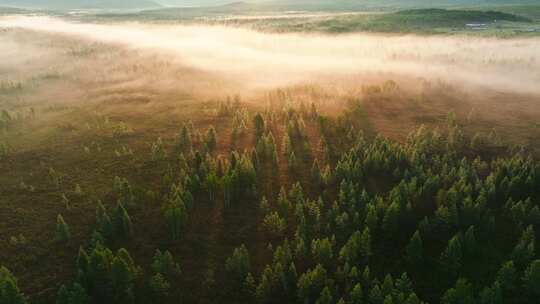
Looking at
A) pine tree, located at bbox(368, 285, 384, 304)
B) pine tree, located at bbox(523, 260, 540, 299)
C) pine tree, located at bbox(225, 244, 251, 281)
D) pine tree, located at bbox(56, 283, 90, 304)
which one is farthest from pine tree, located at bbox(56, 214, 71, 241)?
pine tree, located at bbox(523, 260, 540, 299)

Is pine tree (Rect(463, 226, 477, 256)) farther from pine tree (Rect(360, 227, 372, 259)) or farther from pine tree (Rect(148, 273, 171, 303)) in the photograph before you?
pine tree (Rect(148, 273, 171, 303))

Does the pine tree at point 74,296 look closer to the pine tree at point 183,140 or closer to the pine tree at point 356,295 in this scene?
the pine tree at point 356,295

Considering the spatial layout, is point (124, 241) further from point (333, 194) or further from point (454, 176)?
point (454, 176)

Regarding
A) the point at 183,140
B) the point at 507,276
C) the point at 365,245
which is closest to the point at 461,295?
the point at 507,276

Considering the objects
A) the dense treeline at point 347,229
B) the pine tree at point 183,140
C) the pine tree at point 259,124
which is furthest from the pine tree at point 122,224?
the pine tree at point 259,124

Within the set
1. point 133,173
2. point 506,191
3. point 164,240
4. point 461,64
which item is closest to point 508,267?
point 506,191

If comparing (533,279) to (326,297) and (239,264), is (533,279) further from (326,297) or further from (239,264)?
(239,264)
